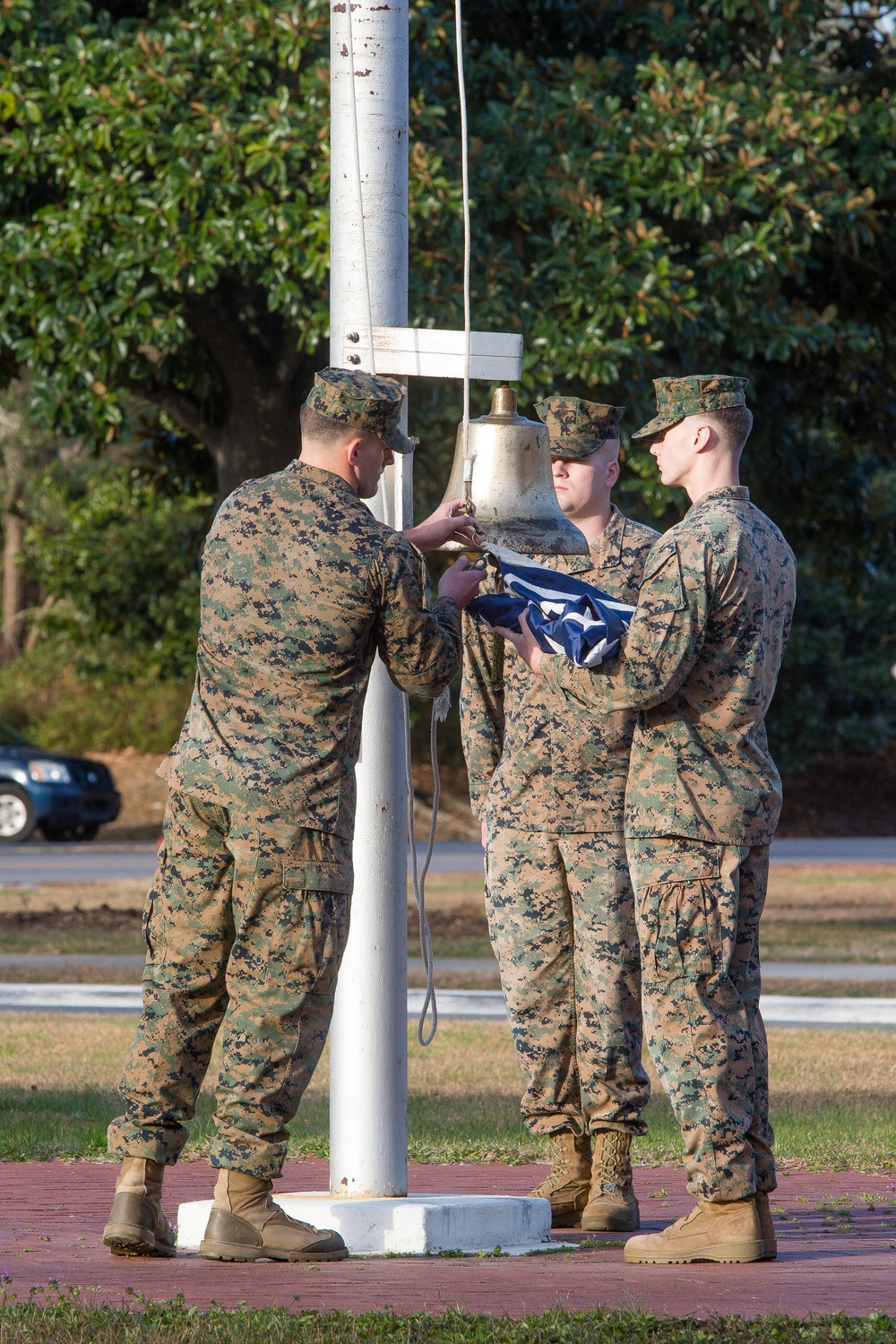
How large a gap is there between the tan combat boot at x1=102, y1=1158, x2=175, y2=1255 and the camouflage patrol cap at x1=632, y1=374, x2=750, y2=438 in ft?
7.42

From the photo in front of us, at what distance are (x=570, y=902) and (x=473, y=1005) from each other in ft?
19.3

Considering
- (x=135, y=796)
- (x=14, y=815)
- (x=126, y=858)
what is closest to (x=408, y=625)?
(x=126, y=858)

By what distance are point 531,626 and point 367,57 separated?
170cm

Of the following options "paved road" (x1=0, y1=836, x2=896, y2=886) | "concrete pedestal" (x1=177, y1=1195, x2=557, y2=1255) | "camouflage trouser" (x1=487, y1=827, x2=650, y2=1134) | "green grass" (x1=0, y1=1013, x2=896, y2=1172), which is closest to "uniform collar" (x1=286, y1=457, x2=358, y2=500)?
"camouflage trouser" (x1=487, y1=827, x2=650, y2=1134)

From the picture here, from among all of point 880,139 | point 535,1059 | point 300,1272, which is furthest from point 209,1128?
point 880,139

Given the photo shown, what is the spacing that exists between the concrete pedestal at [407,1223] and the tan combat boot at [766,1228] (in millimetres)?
611

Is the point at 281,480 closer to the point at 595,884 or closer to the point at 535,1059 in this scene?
the point at 595,884

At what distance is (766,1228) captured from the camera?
4750mm

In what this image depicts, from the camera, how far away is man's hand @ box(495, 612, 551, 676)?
486 cm

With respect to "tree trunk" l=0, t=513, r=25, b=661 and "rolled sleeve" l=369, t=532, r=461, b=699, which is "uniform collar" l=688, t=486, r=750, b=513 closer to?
"rolled sleeve" l=369, t=532, r=461, b=699

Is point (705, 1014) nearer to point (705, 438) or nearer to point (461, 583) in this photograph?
point (461, 583)

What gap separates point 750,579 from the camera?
4.80 m

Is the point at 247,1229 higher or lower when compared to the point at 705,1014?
lower

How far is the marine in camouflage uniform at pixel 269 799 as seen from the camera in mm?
4516
